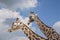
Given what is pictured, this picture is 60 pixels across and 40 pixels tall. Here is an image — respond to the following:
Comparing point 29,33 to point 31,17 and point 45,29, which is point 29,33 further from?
point 31,17

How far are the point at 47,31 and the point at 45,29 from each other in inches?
14.5

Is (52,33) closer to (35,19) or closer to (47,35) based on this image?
(47,35)

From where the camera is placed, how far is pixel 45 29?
2866 cm

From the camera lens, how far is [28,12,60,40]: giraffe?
27.3m

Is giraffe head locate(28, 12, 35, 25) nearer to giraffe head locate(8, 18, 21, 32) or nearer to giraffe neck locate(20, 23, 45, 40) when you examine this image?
giraffe neck locate(20, 23, 45, 40)

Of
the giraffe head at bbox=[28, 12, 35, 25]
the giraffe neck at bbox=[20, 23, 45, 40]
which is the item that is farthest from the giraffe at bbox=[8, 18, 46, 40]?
the giraffe head at bbox=[28, 12, 35, 25]

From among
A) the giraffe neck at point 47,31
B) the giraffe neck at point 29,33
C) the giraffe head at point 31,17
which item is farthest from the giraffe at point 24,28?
the giraffe head at point 31,17

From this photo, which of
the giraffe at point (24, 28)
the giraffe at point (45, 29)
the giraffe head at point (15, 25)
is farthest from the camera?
the giraffe head at point (15, 25)

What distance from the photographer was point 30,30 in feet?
93.5

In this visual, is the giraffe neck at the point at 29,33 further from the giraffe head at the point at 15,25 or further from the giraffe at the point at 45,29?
the giraffe at the point at 45,29

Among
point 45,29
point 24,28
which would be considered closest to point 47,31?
point 45,29

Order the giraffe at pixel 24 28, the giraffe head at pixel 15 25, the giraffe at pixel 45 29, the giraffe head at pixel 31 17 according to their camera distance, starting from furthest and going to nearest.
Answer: the giraffe head at pixel 31 17 → the giraffe head at pixel 15 25 → the giraffe at pixel 24 28 → the giraffe at pixel 45 29

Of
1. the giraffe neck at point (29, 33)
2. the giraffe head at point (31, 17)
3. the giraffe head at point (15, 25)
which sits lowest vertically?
the giraffe neck at point (29, 33)

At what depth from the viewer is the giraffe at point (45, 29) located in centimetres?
2734
